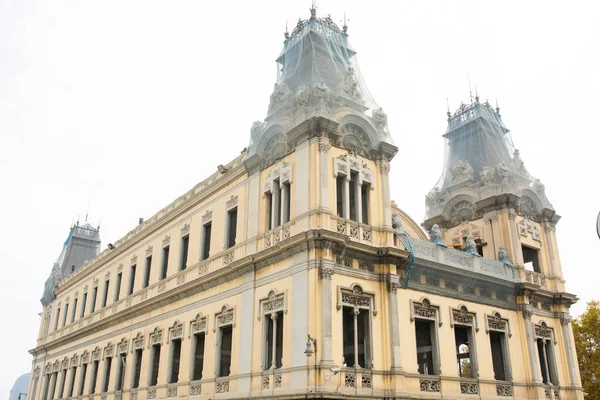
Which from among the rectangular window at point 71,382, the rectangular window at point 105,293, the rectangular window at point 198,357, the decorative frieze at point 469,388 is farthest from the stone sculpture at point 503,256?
the rectangular window at point 71,382

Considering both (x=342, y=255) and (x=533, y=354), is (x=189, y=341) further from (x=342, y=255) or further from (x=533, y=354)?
(x=533, y=354)

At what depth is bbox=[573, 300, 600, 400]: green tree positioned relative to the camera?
120 ft

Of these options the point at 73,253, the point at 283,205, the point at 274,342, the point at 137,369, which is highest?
the point at 73,253

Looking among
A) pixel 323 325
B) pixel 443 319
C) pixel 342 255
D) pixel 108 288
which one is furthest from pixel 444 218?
pixel 108 288

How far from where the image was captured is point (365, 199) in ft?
72.2

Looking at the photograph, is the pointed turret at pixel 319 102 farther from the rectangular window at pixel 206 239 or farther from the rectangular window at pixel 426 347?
the rectangular window at pixel 426 347

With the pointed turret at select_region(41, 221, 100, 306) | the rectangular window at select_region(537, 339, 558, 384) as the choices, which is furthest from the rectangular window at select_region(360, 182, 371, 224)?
the pointed turret at select_region(41, 221, 100, 306)

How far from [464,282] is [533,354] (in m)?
4.56

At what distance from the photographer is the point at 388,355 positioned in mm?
19641

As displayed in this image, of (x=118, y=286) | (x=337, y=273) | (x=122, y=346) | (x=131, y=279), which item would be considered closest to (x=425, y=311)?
(x=337, y=273)

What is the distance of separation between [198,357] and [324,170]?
409 inches

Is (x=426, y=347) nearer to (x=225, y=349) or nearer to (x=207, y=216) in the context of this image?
(x=225, y=349)

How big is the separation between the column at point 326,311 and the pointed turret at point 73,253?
35.6 m

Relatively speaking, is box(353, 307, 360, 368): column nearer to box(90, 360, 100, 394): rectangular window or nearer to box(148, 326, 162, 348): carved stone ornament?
box(148, 326, 162, 348): carved stone ornament
